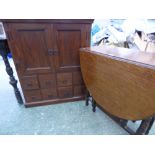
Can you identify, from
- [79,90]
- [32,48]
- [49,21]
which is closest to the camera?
[49,21]

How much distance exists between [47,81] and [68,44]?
0.57m

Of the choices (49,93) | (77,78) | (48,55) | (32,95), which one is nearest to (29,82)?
Answer: (32,95)

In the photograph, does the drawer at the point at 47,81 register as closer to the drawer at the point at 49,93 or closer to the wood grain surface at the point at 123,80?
the drawer at the point at 49,93

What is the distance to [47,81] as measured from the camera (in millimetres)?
1653

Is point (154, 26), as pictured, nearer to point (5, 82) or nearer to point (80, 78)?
point (80, 78)

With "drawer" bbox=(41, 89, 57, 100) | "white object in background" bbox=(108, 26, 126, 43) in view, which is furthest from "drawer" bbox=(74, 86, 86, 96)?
"white object in background" bbox=(108, 26, 126, 43)

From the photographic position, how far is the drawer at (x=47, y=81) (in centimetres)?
161

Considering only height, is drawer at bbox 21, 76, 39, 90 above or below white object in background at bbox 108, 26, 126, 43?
below

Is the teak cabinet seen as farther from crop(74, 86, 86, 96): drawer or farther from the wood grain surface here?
→ the wood grain surface

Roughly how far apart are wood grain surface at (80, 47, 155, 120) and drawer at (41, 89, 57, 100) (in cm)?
59

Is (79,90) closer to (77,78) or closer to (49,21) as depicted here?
(77,78)

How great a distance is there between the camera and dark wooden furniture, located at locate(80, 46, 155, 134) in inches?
34.4
